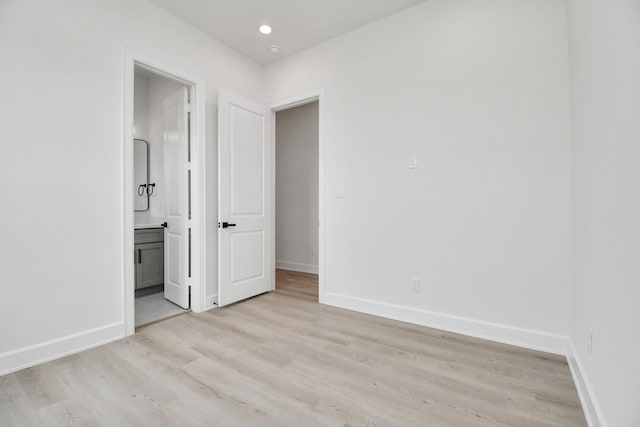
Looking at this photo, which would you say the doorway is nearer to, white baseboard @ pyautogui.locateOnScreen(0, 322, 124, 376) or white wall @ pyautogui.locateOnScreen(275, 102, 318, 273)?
white wall @ pyautogui.locateOnScreen(275, 102, 318, 273)

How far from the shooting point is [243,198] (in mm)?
3318

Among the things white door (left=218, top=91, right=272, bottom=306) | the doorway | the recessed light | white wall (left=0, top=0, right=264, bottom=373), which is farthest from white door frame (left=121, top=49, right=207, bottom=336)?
the doorway

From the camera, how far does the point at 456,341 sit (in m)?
2.31

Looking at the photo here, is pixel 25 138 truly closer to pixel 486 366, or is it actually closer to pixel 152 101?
pixel 152 101

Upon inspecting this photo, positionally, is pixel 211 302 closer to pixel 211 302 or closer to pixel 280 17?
pixel 211 302

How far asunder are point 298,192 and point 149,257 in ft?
8.41

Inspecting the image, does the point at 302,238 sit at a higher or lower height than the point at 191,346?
higher

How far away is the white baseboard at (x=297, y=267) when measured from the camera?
5.00m

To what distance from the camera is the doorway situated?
5.02 m

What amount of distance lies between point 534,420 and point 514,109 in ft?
6.73

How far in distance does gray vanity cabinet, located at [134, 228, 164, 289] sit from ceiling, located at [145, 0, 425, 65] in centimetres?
248

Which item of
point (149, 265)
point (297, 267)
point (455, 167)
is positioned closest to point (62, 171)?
point (149, 265)

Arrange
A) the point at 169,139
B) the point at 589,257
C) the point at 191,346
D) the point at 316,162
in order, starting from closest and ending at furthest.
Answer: the point at 589,257 < the point at 191,346 < the point at 169,139 < the point at 316,162

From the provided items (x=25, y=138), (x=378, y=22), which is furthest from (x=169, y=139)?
(x=378, y=22)
